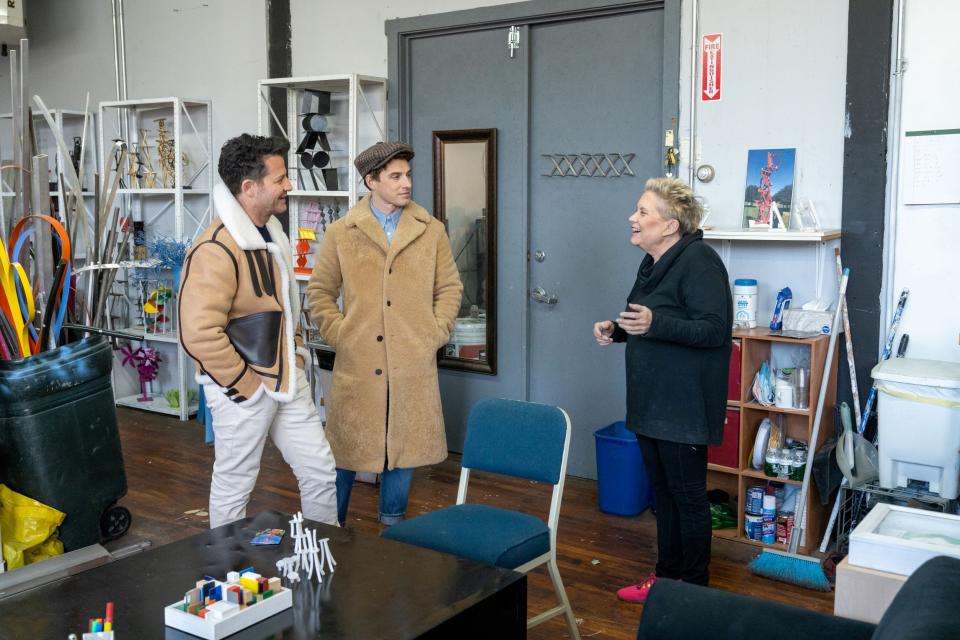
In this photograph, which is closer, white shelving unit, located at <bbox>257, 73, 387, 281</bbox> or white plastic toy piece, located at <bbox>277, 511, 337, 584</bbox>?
white plastic toy piece, located at <bbox>277, 511, 337, 584</bbox>

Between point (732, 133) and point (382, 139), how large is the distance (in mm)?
2007

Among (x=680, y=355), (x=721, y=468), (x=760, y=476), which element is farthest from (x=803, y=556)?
(x=680, y=355)

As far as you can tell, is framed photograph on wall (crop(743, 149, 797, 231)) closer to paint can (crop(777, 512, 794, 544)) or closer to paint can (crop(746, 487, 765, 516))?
paint can (crop(746, 487, 765, 516))

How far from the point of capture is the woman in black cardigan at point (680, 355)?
3025 mm

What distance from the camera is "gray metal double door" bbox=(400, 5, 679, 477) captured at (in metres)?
4.50

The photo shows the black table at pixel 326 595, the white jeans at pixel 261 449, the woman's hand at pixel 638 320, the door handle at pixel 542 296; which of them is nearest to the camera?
the black table at pixel 326 595

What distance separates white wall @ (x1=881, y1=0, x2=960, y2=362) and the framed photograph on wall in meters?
0.42

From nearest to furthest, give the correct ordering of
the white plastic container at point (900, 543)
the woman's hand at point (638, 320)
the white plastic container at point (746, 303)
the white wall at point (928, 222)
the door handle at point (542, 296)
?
the white plastic container at point (900, 543) < the woman's hand at point (638, 320) < the white wall at point (928, 222) < the white plastic container at point (746, 303) < the door handle at point (542, 296)

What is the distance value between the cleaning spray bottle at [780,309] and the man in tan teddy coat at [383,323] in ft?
4.38

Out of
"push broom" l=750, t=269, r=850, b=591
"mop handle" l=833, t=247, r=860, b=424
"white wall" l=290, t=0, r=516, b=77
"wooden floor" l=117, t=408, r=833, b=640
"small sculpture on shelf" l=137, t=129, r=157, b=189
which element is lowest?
"wooden floor" l=117, t=408, r=833, b=640

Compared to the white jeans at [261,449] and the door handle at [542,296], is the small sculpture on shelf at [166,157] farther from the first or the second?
the white jeans at [261,449]

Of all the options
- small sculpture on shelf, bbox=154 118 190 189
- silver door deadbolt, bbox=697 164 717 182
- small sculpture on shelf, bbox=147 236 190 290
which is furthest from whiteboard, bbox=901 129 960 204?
small sculpture on shelf, bbox=154 118 190 189

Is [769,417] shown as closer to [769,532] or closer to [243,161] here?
[769,532]

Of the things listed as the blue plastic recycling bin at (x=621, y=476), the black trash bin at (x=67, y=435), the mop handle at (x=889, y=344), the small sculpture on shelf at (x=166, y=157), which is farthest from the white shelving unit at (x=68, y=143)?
the mop handle at (x=889, y=344)
